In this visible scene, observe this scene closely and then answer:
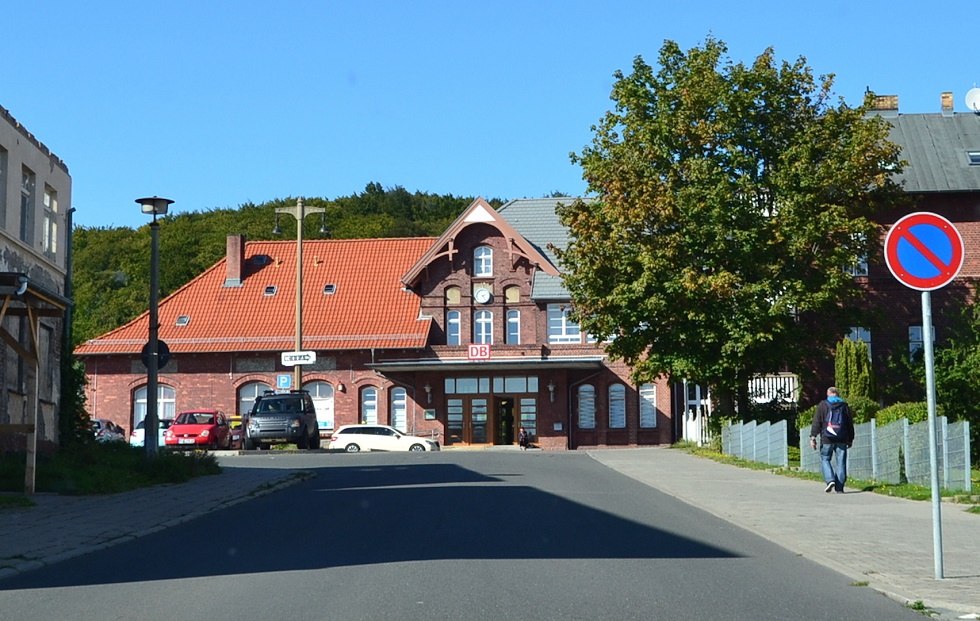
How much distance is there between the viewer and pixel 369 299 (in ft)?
203

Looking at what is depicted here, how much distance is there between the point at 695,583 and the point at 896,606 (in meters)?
1.55

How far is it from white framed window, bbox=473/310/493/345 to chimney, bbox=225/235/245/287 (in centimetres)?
1254

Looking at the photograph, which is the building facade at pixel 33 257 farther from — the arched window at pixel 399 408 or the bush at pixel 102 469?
the arched window at pixel 399 408

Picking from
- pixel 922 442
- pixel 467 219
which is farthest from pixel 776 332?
pixel 467 219

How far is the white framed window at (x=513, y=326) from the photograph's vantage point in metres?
59.6

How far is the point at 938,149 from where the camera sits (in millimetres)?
50406

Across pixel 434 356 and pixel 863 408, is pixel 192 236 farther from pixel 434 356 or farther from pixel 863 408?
pixel 863 408

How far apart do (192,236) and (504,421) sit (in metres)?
63.1

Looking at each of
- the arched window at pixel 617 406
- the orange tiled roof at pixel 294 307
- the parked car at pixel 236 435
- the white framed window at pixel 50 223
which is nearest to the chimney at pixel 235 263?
the orange tiled roof at pixel 294 307

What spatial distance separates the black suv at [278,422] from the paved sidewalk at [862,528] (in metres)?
21.4

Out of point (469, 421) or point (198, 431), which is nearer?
point (198, 431)

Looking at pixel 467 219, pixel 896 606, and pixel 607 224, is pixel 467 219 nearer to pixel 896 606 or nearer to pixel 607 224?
pixel 607 224

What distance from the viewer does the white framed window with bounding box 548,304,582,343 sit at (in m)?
58.7

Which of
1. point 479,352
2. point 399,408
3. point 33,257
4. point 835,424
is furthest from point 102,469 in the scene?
point 399,408
